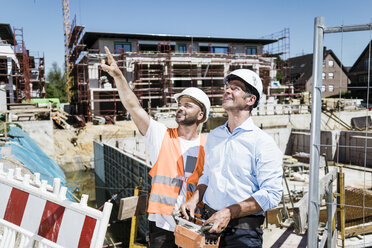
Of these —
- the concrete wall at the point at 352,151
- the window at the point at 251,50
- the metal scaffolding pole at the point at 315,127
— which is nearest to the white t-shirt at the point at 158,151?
the metal scaffolding pole at the point at 315,127

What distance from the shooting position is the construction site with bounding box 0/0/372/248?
239cm

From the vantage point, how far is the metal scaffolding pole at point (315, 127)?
2.37 metres

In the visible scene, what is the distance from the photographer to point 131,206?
9.94 ft

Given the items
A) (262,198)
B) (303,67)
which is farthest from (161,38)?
(262,198)

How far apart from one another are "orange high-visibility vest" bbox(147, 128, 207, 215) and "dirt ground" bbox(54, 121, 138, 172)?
1931 cm

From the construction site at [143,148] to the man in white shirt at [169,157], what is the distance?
0.36 meters

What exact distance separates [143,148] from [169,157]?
1516cm

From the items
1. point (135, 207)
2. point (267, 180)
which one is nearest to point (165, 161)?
point (135, 207)

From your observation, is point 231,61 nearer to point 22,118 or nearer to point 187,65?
point 187,65

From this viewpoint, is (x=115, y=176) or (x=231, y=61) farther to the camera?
(x=231, y=61)

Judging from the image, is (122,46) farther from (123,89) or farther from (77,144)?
(123,89)

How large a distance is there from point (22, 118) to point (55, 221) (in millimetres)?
21413

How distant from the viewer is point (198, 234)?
76.2 inches

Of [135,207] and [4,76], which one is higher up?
[4,76]
